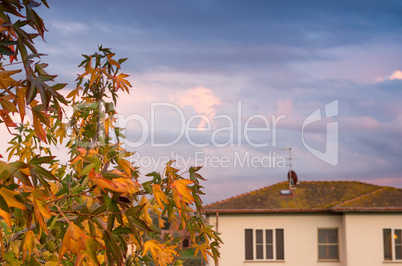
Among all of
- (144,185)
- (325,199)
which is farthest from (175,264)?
(325,199)

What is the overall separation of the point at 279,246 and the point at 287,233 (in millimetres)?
603

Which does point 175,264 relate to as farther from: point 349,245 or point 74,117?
point 349,245

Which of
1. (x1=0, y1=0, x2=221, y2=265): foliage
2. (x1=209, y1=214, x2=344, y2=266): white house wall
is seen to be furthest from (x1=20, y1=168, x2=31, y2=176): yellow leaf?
(x1=209, y1=214, x2=344, y2=266): white house wall

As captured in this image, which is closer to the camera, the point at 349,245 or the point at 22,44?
the point at 22,44

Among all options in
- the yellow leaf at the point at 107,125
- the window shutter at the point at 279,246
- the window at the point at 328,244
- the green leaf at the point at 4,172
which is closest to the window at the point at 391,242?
the window at the point at 328,244

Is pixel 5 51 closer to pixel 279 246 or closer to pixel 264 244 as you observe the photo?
pixel 264 244

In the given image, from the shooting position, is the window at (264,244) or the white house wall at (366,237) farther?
the window at (264,244)

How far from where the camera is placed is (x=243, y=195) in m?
20.8

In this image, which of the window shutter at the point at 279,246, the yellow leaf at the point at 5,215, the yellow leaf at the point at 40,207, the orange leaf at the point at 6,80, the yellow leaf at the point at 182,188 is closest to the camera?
the yellow leaf at the point at 5,215

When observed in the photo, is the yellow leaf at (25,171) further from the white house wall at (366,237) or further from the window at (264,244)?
the white house wall at (366,237)

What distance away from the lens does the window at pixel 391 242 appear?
19.0 metres

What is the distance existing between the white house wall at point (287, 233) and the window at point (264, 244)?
0.54 ft

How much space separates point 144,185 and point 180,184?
1.12ft

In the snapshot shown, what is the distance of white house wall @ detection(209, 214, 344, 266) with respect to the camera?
62.9ft
